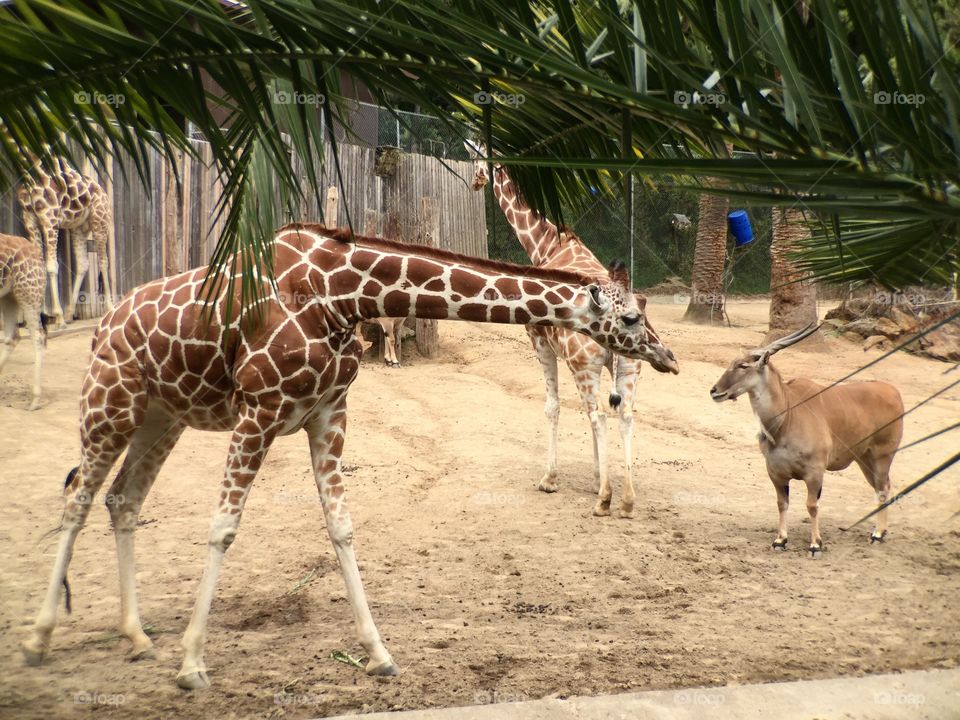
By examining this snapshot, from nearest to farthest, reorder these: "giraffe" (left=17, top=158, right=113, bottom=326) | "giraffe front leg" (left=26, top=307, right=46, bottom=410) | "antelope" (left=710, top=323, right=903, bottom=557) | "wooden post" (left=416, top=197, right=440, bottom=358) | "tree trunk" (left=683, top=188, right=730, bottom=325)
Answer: "antelope" (left=710, top=323, right=903, bottom=557) → "giraffe front leg" (left=26, top=307, right=46, bottom=410) → "giraffe" (left=17, top=158, right=113, bottom=326) → "wooden post" (left=416, top=197, right=440, bottom=358) → "tree trunk" (left=683, top=188, right=730, bottom=325)

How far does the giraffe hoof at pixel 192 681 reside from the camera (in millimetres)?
4172

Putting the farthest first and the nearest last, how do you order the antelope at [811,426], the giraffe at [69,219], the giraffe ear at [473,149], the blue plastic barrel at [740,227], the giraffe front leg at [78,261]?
the blue plastic barrel at [740,227], the giraffe front leg at [78,261], the giraffe at [69,219], the antelope at [811,426], the giraffe ear at [473,149]

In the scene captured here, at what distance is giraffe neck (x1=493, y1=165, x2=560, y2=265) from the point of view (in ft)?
27.1

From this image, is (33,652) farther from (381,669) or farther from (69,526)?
(381,669)

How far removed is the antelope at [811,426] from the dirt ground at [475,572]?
1.47 ft

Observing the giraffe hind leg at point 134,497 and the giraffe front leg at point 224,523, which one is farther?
the giraffe hind leg at point 134,497

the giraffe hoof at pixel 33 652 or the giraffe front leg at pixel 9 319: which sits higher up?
the giraffe front leg at pixel 9 319

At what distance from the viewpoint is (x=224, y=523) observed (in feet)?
14.0

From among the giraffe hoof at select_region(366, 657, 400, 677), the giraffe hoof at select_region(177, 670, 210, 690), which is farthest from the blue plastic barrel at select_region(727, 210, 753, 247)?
the giraffe hoof at select_region(177, 670, 210, 690)

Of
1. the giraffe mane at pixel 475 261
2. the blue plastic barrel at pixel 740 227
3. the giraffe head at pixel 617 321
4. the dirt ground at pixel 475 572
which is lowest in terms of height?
the dirt ground at pixel 475 572

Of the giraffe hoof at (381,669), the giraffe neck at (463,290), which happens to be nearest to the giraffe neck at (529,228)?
the giraffe neck at (463,290)

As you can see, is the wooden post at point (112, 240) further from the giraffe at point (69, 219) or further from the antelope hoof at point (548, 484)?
the antelope hoof at point (548, 484)

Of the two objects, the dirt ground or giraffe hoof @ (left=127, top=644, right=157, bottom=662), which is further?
giraffe hoof @ (left=127, top=644, right=157, bottom=662)

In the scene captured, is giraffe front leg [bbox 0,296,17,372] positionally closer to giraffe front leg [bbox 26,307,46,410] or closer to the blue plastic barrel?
giraffe front leg [bbox 26,307,46,410]
